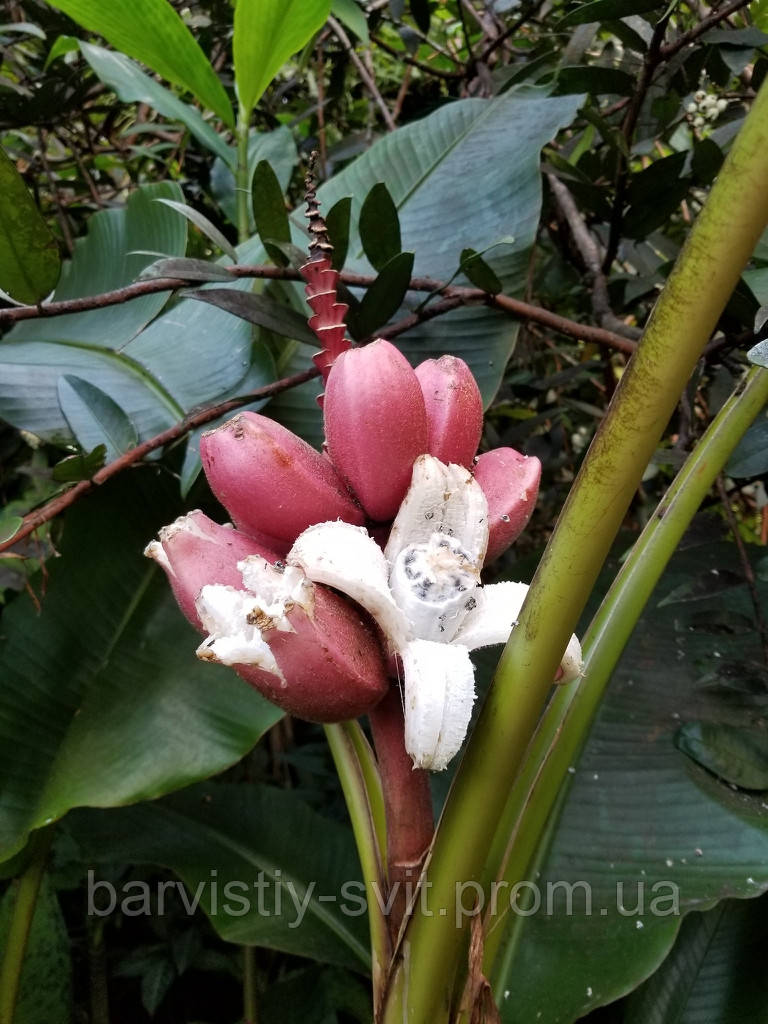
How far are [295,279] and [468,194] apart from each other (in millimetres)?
254

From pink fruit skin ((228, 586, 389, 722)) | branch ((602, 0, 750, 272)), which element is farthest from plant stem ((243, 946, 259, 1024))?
branch ((602, 0, 750, 272))

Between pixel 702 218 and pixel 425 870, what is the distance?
34cm

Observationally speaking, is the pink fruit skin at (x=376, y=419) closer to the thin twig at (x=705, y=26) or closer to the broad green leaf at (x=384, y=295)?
the broad green leaf at (x=384, y=295)

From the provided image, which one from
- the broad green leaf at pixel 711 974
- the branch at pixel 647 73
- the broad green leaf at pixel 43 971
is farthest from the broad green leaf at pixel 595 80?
the broad green leaf at pixel 43 971

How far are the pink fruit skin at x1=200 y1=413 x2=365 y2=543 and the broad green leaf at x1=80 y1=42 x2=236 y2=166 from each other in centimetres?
56

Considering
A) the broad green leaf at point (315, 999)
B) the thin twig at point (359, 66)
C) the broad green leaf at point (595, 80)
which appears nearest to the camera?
the broad green leaf at point (595, 80)

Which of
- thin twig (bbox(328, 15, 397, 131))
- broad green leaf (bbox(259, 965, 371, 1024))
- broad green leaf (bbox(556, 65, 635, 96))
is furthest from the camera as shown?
thin twig (bbox(328, 15, 397, 131))

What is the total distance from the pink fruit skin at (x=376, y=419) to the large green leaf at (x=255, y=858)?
46cm

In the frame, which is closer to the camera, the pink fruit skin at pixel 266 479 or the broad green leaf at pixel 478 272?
the pink fruit skin at pixel 266 479

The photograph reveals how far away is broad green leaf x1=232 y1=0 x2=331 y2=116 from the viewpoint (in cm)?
66

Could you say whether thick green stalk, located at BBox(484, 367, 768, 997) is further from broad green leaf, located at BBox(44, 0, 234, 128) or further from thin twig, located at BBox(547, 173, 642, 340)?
broad green leaf, located at BBox(44, 0, 234, 128)

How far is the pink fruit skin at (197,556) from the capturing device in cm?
38

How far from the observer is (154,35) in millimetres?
662

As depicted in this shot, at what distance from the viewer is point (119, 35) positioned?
2.19 feet
